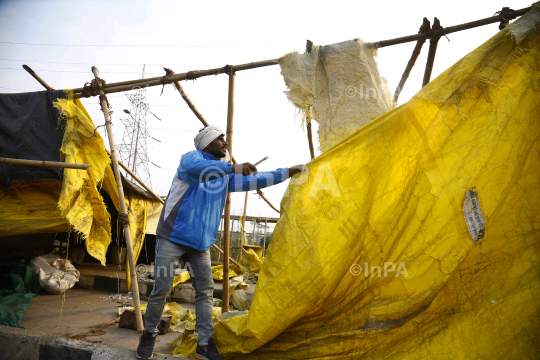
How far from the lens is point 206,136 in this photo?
103 inches

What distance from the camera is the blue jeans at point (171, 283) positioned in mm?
2203

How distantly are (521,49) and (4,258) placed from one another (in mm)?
7428

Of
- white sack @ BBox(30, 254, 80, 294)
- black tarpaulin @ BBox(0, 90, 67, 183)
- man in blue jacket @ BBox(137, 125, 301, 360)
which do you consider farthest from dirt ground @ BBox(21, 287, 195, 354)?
black tarpaulin @ BBox(0, 90, 67, 183)

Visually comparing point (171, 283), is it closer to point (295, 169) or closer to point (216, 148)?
point (216, 148)

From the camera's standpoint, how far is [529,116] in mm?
1863

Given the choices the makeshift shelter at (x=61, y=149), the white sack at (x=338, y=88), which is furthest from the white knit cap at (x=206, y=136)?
the makeshift shelter at (x=61, y=149)

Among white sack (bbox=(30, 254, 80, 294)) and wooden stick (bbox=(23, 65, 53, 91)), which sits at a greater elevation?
wooden stick (bbox=(23, 65, 53, 91))

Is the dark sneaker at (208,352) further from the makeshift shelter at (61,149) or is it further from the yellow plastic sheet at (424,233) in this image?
the makeshift shelter at (61,149)

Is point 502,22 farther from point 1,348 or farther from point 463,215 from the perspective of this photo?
point 1,348

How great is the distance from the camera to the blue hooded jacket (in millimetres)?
2266

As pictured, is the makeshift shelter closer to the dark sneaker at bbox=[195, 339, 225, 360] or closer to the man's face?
the man's face

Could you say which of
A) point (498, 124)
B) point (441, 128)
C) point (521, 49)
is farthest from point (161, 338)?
point (521, 49)

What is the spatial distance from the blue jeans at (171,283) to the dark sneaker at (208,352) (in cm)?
3

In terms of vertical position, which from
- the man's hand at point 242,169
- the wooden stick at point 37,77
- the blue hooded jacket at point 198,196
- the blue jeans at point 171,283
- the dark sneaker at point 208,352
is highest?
the wooden stick at point 37,77
